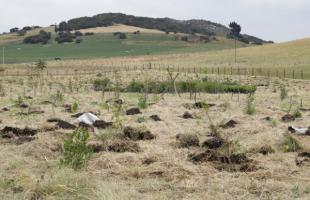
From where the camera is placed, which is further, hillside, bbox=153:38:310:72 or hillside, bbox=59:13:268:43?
hillside, bbox=59:13:268:43

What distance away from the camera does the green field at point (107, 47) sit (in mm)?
85000

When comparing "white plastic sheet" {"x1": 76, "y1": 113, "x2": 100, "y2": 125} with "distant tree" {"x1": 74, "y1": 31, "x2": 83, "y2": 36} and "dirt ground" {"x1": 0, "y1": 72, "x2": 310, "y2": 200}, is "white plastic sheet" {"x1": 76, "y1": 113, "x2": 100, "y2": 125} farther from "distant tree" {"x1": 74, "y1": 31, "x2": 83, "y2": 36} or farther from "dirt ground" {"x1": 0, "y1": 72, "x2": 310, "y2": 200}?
"distant tree" {"x1": 74, "y1": 31, "x2": 83, "y2": 36}

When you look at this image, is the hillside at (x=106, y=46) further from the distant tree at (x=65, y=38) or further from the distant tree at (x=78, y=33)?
the distant tree at (x=78, y=33)

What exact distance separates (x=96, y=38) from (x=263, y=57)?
144 feet

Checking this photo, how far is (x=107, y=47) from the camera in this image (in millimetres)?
93062

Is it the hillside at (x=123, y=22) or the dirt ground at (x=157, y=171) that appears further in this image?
the hillside at (x=123, y=22)

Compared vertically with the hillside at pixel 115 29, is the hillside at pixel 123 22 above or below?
above

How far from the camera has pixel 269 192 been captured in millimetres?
6879

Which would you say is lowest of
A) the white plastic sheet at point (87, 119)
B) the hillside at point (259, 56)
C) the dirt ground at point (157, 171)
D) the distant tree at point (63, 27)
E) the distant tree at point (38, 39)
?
the dirt ground at point (157, 171)

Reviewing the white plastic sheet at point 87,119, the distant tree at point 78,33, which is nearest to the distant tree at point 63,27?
the distant tree at point 78,33

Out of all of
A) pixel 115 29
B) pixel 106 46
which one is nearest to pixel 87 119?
pixel 106 46

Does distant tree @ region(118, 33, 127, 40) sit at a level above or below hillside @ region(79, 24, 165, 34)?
below

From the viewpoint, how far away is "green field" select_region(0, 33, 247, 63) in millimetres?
85000

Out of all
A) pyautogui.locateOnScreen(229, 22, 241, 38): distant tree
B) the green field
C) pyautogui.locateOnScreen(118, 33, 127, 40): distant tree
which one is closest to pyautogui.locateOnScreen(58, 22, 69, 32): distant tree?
the green field
